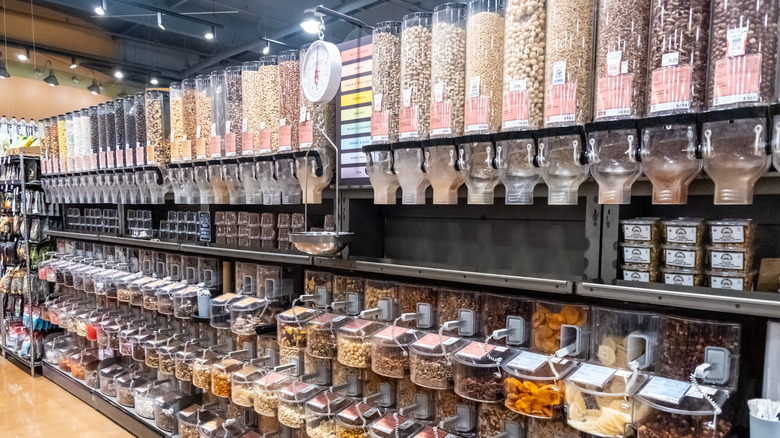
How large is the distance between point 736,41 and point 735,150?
22cm

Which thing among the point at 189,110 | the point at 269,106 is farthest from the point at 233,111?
the point at 189,110

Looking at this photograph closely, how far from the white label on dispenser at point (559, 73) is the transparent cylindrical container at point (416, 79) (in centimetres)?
43

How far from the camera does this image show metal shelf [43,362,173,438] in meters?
3.07

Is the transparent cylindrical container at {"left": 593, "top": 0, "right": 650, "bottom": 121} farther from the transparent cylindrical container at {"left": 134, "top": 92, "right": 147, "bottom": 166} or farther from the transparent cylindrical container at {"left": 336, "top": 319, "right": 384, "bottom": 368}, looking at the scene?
the transparent cylindrical container at {"left": 134, "top": 92, "right": 147, "bottom": 166}

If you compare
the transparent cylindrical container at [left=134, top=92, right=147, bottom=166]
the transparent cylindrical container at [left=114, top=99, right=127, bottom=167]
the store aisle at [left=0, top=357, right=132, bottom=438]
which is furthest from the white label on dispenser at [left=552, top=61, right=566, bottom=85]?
the store aisle at [left=0, top=357, right=132, bottom=438]

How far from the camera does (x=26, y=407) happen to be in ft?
12.2

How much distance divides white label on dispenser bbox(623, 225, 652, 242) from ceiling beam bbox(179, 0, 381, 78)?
Answer: 4080 mm

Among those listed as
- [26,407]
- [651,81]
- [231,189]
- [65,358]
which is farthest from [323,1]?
[651,81]

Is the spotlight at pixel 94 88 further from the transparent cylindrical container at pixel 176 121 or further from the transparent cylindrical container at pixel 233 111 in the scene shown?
the transparent cylindrical container at pixel 233 111

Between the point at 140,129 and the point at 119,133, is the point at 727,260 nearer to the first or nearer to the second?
the point at 140,129

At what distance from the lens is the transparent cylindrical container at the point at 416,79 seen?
154cm

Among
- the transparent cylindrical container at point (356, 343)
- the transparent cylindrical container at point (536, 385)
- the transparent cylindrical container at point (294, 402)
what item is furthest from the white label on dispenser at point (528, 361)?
the transparent cylindrical container at point (294, 402)

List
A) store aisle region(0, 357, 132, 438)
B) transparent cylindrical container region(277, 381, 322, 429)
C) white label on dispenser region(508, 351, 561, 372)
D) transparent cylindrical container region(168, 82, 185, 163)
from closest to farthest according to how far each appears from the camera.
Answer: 1. white label on dispenser region(508, 351, 561, 372)
2. transparent cylindrical container region(277, 381, 322, 429)
3. transparent cylindrical container region(168, 82, 185, 163)
4. store aisle region(0, 357, 132, 438)

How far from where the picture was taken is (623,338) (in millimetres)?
1339
